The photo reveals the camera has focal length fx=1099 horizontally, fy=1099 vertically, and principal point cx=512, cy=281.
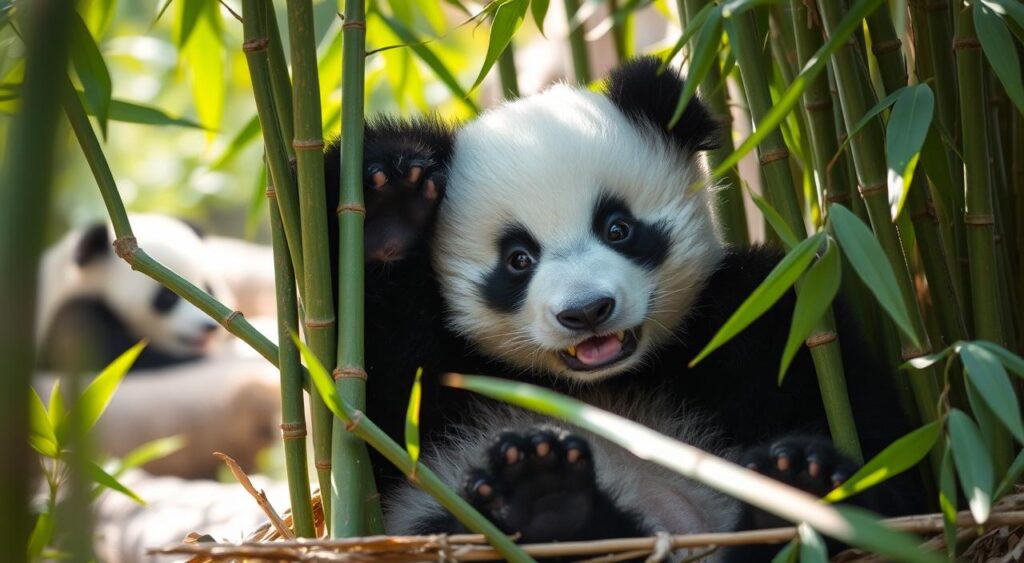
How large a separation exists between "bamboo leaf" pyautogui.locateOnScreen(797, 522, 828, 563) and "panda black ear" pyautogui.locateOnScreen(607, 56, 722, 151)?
752 millimetres

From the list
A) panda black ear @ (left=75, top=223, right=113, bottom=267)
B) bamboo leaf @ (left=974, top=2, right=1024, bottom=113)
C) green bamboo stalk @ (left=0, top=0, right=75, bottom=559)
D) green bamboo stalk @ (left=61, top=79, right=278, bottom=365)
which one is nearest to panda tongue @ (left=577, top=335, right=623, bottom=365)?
green bamboo stalk @ (left=61, top=79, right=278, bottom=365)

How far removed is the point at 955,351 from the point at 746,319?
184 mm

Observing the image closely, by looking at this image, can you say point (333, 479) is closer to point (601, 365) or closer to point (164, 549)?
point (164, 549)

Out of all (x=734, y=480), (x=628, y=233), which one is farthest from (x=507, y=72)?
(x=734, y=480)

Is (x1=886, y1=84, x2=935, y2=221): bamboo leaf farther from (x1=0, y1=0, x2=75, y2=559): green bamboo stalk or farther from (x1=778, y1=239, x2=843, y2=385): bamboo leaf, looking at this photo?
(x1=0, y1=0, x2=75, y2=559): green bamboo stalk

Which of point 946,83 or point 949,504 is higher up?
point 946,83

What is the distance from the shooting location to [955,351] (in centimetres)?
98

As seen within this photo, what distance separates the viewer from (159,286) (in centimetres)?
464

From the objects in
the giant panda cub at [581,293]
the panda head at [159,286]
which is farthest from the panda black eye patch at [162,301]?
the giant panda cub at [581,293]

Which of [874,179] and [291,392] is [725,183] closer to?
[874,179]

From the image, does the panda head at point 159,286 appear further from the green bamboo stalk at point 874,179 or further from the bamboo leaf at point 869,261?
the bamboo leaf at point 869,261

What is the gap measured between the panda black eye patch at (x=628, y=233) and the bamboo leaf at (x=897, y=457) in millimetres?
507

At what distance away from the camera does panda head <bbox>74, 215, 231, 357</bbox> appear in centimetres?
447

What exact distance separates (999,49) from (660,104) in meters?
0.54
